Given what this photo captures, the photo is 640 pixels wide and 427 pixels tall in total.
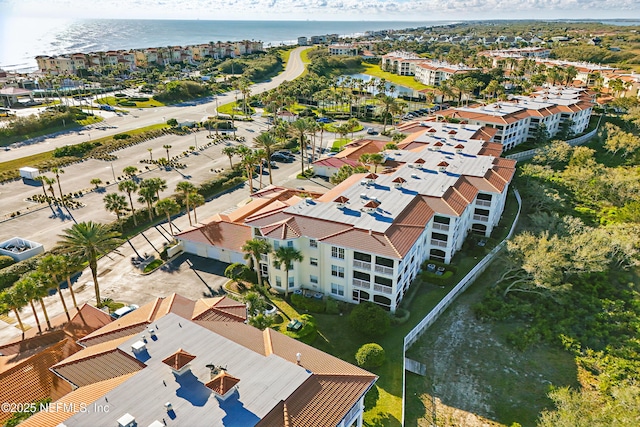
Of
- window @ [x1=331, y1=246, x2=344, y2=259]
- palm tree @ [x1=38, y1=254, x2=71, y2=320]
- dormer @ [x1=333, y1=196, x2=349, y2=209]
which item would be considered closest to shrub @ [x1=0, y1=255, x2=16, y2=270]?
palm tree @ [x1=38, y1=254, x2=71, y2=320]

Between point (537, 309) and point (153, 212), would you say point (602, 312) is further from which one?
point (153, 212)

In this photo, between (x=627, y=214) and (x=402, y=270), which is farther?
(x=627, y=214)

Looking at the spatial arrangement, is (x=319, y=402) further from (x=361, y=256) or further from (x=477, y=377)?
(x=361, y=256)

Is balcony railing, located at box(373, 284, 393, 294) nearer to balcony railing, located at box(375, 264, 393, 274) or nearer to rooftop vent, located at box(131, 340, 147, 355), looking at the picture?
→ balcony railing, located at box(375, 264, 393, 274)

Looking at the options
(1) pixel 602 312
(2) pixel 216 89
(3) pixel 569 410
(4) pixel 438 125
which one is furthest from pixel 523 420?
(2) pixel 216 89

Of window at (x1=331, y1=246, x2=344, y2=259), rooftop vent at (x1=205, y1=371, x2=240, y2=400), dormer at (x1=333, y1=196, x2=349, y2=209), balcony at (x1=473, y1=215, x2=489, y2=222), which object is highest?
rooftop vent at (x1=205, y1=371, x2=240, y2=400)
